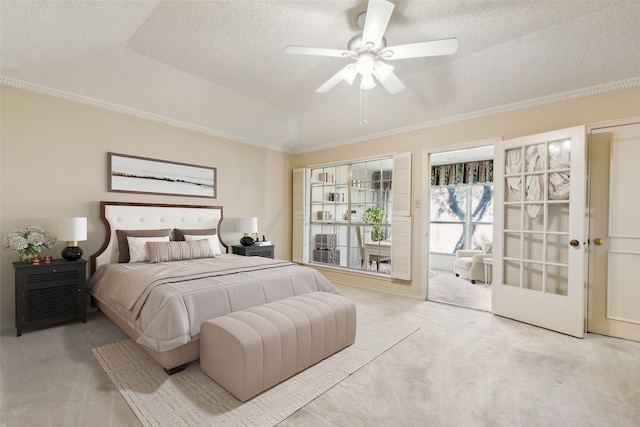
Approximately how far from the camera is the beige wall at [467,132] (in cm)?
309

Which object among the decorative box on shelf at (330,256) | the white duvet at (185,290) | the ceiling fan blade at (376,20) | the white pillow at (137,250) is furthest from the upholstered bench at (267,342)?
the decorative box on shelf at (330,256)

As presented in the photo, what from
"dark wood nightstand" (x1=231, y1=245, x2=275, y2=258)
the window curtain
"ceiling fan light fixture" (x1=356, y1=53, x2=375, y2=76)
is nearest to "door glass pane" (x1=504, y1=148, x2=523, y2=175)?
"ceiling fan light fixture" (x1=356, y1=53, x2=375, y2=76)

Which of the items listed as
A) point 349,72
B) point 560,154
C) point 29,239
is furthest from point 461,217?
point 29,239

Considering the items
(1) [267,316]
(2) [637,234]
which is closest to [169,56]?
(1) [267,316]

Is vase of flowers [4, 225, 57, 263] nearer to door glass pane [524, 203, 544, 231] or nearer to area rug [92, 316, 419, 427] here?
area rug [92, 316, 419, 427]

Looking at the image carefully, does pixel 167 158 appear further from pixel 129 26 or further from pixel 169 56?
pixel 129 26

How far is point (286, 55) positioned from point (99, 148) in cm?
267

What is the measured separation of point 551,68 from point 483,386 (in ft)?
10.2

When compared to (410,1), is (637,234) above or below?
below

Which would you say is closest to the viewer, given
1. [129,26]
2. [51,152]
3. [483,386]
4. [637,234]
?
[483,386]

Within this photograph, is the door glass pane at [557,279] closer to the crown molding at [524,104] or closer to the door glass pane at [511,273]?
the door glass pane at [511,273]

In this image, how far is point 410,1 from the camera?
7.40 ft

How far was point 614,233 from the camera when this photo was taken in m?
3.02

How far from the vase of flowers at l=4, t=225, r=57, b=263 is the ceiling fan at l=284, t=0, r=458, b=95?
3.11 m
